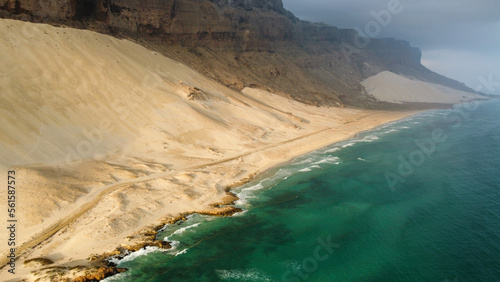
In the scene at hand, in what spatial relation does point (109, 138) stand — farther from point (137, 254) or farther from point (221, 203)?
point (137, 254)

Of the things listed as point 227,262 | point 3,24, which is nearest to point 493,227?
point 227,262

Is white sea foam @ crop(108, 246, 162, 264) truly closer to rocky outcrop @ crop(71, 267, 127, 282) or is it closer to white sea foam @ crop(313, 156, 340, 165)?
rocky outcrop @ crop(71, 267, 127, 282)

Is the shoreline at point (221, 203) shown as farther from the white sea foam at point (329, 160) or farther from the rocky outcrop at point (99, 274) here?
the white sea foam at point (329, 160)

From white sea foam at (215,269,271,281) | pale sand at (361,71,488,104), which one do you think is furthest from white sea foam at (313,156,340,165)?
pale sand at (361,71,488,104)

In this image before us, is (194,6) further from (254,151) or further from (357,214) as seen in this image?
(357,214)

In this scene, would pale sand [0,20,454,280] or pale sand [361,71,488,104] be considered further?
pale sand [361,71,488,104]
